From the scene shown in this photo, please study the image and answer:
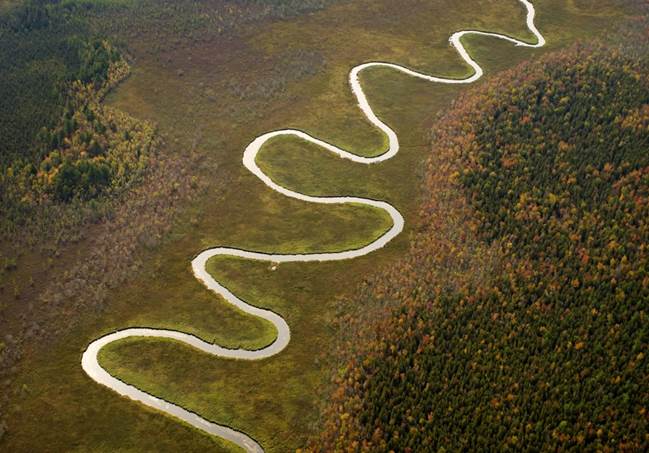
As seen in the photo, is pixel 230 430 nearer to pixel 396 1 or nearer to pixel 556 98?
pixel 556 98

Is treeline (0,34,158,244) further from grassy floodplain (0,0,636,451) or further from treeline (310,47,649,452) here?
treeline (310,47,649,452)

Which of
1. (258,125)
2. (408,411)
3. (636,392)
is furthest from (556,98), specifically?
(408,411)

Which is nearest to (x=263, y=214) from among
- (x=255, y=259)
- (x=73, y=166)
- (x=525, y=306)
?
(x=255, y=259)

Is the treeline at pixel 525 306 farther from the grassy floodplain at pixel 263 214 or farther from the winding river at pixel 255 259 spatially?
the winding river at pixel 255 259

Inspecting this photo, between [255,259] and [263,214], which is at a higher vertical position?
[263,214]

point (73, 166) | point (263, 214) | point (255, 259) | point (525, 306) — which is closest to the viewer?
point (525, 306)

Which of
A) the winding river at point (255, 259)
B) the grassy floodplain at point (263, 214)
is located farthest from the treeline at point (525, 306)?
the winding river at point (255, 259)

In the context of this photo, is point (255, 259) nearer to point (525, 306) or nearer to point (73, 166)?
point (73, 166)
